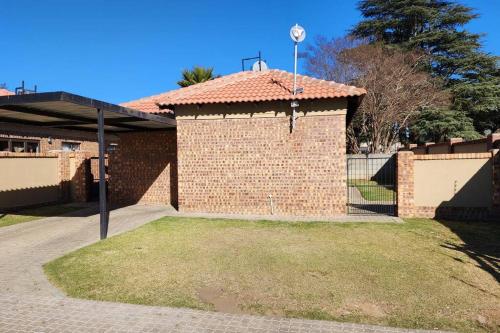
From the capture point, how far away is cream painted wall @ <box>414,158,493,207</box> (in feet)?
32.9

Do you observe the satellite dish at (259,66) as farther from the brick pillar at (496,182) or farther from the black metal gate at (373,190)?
the brick pillar at (496,182)

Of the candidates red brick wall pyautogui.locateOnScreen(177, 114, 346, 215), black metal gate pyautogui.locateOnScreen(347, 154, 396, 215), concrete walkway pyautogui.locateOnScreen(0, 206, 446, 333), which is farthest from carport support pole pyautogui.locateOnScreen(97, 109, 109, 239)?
black metal gate pyautogui.locateOnScreen(347, 154, 396, 215)

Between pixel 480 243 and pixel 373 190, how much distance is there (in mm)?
11077

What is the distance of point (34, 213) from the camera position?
11.6 m

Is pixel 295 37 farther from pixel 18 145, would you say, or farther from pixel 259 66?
pixel 18 145

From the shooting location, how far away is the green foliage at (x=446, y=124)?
28219mm

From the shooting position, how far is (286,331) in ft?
12.4

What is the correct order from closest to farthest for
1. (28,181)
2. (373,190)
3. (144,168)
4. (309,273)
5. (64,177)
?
(309,273)
(28,181)
(144,168)
(64,177)
(373,190)

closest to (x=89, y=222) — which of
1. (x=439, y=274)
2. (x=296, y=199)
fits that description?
(x=296, y=199)

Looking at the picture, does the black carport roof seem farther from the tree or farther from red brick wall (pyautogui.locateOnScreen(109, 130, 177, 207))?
the tree

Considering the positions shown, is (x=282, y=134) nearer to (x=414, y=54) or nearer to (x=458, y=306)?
(x=458, y=306)

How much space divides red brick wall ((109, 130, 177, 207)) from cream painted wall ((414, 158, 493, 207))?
27.4ft

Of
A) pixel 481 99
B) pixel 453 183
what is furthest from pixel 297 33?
pixel 481 99

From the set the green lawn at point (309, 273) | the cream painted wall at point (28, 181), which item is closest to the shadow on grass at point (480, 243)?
the green lawn at point (309, 273)
